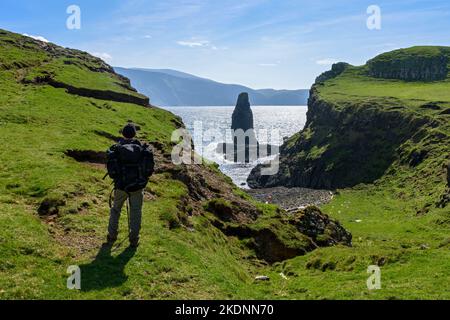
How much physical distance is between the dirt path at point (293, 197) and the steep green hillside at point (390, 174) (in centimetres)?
519

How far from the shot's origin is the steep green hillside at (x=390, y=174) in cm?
2170

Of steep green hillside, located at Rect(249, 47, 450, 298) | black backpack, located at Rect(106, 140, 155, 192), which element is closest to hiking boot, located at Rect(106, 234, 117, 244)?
black backpack, located at Rect(106, 140, 155, 192)

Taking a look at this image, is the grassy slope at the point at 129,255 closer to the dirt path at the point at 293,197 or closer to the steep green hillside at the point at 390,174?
the steep green hillside at the point at 390,174

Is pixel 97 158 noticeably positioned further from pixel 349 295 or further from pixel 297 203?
pixel 297 203

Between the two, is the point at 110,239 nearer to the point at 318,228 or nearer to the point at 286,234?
the point at 286,234

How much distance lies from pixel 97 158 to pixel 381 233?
53.6 m

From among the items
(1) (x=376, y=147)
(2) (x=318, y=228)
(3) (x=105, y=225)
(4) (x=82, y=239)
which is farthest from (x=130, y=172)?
(1) (x=376, y=147)

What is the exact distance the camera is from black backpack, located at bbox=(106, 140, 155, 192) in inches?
697

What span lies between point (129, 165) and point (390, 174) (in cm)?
12497

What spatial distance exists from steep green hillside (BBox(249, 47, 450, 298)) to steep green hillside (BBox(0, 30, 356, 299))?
6249mm

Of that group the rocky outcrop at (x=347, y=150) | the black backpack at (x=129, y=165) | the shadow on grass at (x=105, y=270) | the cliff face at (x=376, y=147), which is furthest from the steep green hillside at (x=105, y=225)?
the rocky outcrop at (x=347, y=150)

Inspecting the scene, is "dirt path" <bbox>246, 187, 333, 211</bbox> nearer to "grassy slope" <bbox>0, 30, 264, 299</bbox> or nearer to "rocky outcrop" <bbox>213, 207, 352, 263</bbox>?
"rocky outcrop" <bbox>213, 207, 352, 263</bbox>

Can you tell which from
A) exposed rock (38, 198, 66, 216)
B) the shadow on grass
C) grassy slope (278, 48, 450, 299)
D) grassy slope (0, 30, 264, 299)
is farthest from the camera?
exposed rock (38, 198, 66, 216)
